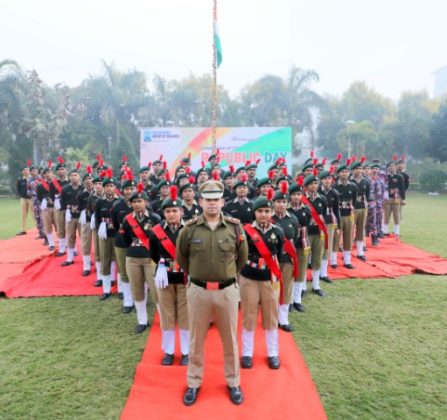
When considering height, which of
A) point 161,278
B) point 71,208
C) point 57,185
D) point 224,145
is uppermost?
point 224,145

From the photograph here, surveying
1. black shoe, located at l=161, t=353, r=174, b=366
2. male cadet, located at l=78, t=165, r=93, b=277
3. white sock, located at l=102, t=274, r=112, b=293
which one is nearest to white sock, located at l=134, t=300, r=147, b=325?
black shoe, located at l=161, t=353, r=174, b=366

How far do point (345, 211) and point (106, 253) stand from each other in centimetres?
467

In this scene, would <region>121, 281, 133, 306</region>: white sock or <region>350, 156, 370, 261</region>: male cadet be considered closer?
<region>121, 281, 133, 306</region>: white sock

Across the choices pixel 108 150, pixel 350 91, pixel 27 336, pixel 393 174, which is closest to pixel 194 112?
pixel 108 150

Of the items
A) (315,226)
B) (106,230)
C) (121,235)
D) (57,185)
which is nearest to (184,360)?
(121,235)

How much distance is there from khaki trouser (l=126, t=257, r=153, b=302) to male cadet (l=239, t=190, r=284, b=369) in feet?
4.57

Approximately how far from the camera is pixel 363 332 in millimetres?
4926

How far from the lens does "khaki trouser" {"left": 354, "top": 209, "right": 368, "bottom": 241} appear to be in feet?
26.8

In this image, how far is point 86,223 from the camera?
7.01m

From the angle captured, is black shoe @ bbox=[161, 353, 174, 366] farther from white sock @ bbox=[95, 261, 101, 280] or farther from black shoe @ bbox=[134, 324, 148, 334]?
white sock @ bbox=[95, 261, 101, 280]

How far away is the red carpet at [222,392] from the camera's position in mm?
3348

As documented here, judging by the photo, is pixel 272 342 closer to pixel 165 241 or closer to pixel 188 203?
pixel 165 241

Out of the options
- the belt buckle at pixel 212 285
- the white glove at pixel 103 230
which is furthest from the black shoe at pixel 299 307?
the white glove at pixel 103 230

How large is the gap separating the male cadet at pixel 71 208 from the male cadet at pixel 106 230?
1.84m
